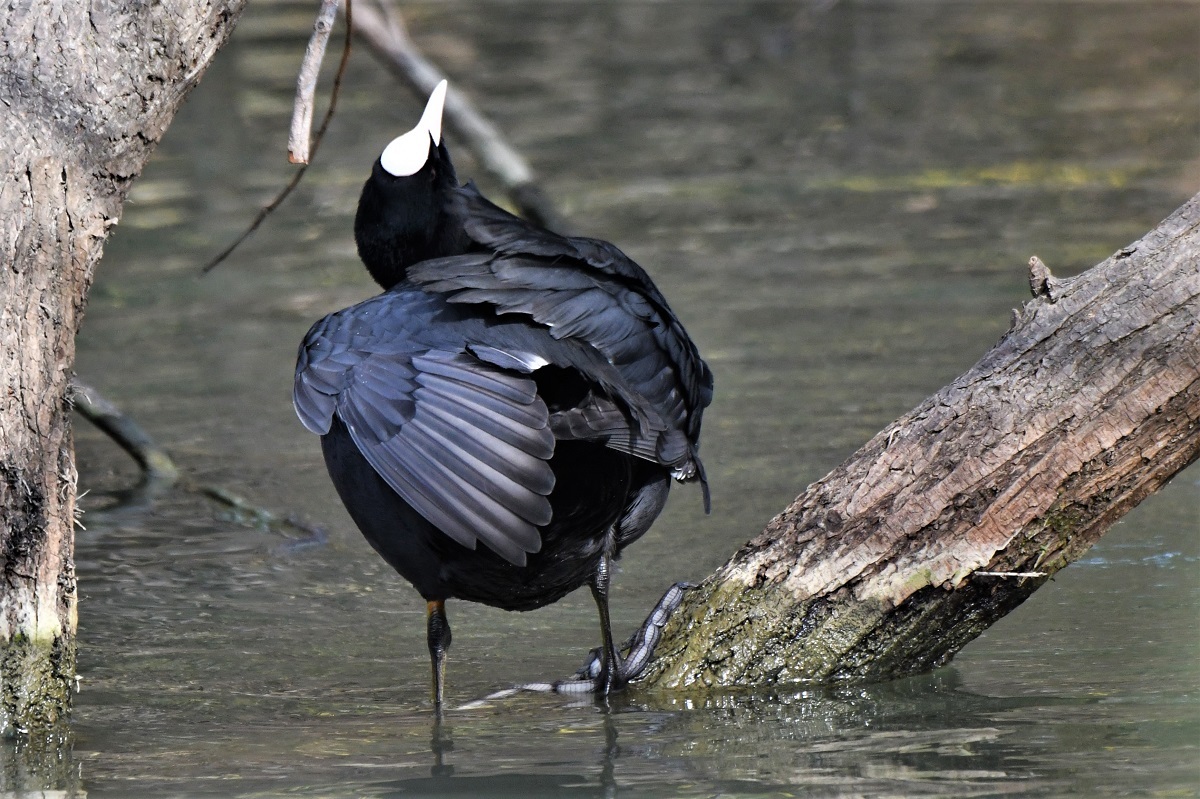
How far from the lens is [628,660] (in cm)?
387

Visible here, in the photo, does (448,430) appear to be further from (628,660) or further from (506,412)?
(628,660)

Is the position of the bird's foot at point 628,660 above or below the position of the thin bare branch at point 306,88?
below

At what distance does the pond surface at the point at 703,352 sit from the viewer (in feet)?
11.2

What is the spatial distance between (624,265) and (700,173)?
6.26 m

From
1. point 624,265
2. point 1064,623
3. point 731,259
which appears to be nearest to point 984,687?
point 1064,623

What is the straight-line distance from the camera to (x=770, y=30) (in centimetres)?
1363

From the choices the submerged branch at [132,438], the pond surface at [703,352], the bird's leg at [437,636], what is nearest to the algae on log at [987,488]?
the pond surface at [703,352]

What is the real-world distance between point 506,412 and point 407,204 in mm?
1084

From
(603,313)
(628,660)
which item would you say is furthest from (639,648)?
(603,313)

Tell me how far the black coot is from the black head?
123 mm

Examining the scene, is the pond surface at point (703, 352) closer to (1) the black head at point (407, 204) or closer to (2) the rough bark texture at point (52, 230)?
(2) the rough bark texture at point (52, 230)

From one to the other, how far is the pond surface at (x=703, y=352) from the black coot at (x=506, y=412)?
0.36 metres

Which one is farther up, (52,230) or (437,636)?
(52,230)

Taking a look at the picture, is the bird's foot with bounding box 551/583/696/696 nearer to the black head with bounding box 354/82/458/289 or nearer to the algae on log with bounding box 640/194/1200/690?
the algae on log with bounding box 640/194/1200/690
